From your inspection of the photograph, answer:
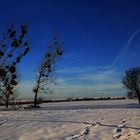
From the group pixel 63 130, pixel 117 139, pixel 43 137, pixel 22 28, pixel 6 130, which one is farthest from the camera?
pixel 22 28

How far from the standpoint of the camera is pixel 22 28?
18594 millimetres

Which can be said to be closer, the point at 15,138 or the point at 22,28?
the point at 15,138

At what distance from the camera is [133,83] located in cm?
4291

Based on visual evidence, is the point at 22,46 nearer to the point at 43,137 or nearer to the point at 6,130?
the point at 6,130

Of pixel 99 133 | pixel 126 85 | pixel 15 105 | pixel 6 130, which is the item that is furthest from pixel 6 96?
pixel 99 133

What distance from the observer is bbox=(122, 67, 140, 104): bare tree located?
139 ft

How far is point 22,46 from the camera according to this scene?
19.3 m

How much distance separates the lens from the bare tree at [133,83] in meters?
42.5

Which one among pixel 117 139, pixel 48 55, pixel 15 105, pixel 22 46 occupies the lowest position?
pixel 117 139

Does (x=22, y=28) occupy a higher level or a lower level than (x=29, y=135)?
higher

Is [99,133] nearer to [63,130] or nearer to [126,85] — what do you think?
[63,130]

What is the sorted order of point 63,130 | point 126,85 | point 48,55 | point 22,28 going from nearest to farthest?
point 63,130 < point 22,28 < point 48,55 < point 126,85

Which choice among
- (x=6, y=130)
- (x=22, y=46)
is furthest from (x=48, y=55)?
(x=6, y=130)

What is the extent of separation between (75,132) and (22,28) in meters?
11.8
